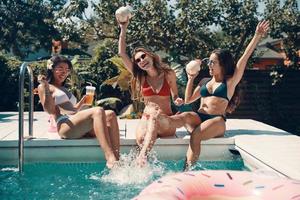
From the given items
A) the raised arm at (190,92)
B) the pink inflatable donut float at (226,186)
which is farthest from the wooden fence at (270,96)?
the pink inflatable donut float at (226,186)

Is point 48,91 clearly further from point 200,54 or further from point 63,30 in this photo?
point 63,30

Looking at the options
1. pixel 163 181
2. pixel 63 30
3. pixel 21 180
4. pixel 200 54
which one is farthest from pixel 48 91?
pixel 63 30

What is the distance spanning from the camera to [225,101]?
5.22 metres

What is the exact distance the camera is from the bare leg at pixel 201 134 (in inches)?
191

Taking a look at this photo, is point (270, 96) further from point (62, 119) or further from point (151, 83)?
point (62, 119)

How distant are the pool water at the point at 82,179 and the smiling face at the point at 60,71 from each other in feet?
3.61

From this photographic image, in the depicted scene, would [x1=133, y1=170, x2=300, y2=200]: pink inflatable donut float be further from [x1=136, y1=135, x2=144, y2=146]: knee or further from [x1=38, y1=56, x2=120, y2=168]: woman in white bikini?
[x1=136, y1=135, x2=144, y2=146]: knee

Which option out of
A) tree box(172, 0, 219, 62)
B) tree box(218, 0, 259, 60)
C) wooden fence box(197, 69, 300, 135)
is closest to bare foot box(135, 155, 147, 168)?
wooden fence box(197, 69, 300, 135)

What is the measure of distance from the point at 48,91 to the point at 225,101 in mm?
2159

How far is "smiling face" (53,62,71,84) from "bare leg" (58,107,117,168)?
1.92 feet

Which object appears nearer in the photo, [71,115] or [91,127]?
[91,127]

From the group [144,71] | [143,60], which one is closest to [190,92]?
[144,71]

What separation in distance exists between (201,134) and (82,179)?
146 cm

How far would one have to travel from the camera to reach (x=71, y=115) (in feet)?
17.3
